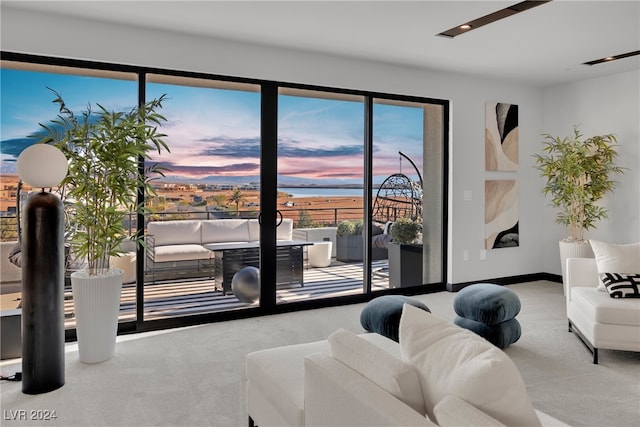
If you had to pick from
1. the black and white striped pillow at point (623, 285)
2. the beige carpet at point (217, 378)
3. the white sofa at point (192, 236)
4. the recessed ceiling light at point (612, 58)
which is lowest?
the beige carpet at point (217, 378)

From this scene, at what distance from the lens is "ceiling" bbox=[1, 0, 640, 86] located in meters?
3.74

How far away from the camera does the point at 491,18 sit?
13.2ft

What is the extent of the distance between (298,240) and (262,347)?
1.45m

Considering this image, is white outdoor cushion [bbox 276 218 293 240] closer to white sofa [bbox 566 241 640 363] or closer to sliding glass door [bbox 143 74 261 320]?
sliding glass door [bbox 143 74 261 320]

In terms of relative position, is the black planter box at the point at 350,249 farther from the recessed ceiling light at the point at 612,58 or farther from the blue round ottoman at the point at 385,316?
the recessed ceiling light at the point at 612,58

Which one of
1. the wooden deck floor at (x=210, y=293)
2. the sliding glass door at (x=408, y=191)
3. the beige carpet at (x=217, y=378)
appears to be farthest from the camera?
the sliding glass door at (x=408, y=191)

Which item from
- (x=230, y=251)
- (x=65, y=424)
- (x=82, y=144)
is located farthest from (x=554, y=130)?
(x=65, y=424)

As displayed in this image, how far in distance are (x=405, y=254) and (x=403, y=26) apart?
265cm

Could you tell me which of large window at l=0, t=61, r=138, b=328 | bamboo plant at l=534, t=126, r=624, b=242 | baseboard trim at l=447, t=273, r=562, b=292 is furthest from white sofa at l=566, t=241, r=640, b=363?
large window at l=0, t=61, r=138, b=328

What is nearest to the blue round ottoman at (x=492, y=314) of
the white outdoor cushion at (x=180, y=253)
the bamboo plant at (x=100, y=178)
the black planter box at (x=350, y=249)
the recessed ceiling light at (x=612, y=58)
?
the black planter box at (x=350, y=249)

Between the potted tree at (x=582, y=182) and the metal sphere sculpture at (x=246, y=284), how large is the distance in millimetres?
3439

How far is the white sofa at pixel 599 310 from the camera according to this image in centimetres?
350

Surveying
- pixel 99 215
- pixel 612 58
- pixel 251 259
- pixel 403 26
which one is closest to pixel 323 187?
pixel 251 259

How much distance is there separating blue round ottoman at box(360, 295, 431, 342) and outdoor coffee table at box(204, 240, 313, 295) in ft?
5.23
